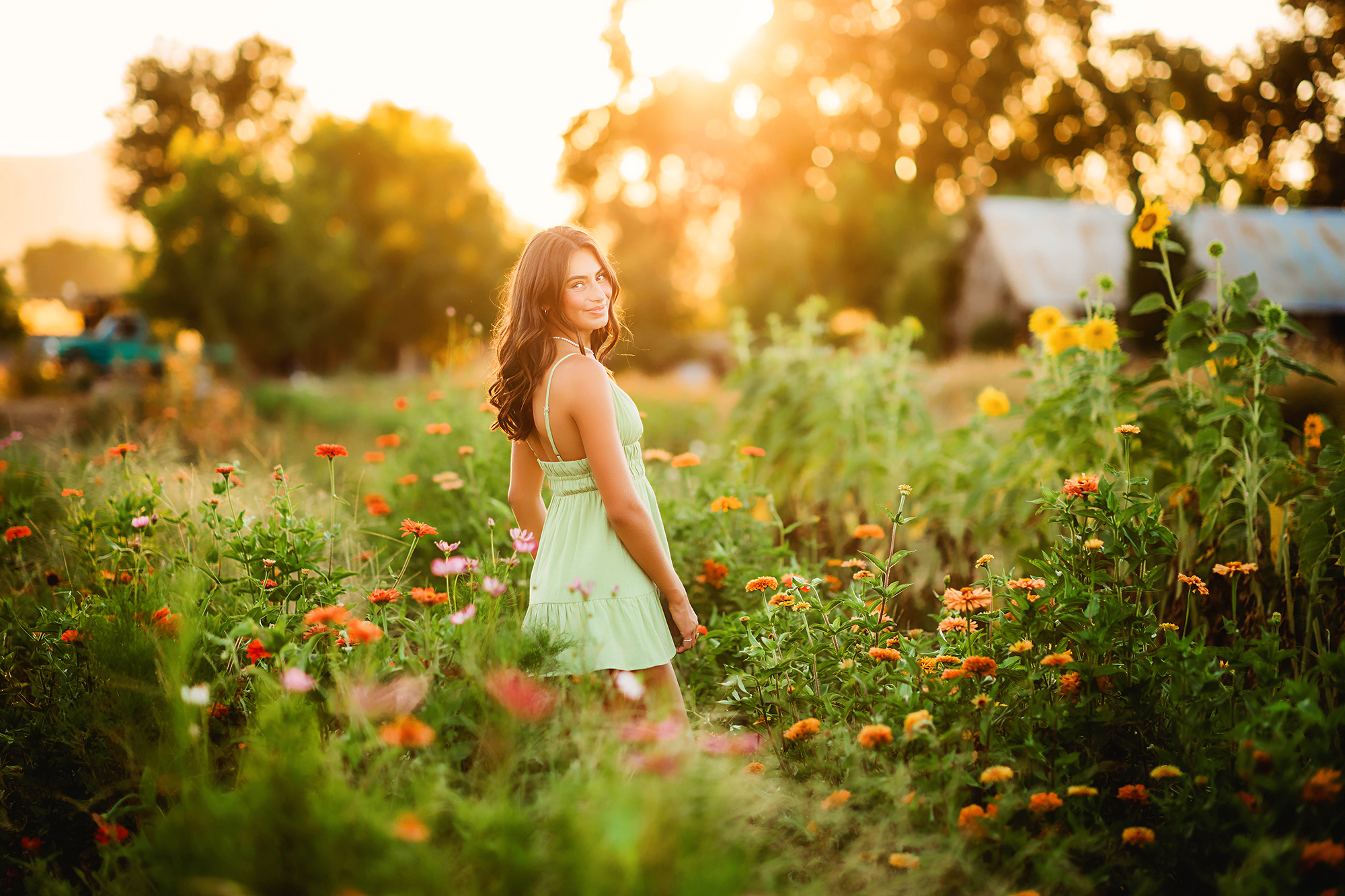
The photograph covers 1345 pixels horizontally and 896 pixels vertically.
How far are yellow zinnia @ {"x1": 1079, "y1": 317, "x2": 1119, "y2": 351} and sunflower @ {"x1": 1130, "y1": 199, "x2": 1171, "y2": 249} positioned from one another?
34 cm

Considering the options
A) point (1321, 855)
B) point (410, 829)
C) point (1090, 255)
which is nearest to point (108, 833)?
point (410, 829)

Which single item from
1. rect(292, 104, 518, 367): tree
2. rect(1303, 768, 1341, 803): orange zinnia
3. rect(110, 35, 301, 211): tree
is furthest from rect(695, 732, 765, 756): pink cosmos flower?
rect(110, 35, 301, 211): tree

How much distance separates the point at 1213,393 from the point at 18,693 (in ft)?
13.6

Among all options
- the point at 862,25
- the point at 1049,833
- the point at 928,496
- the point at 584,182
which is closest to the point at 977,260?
the point at 862,25

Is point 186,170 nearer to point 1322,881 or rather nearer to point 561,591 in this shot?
point 561,591

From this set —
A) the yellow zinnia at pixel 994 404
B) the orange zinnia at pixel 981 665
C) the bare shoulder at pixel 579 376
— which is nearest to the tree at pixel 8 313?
the bare shoulder at pixel 579 376

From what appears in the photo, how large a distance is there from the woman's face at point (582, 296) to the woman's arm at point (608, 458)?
0.81 feet

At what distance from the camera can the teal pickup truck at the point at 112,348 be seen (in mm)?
14766

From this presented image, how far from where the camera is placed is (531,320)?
219 centimetres

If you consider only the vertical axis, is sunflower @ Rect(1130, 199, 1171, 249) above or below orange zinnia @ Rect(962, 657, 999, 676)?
above

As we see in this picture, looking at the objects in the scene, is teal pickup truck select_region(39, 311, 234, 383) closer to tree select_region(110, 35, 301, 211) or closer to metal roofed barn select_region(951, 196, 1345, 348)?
tree select_region(110, 35, 301, 211)

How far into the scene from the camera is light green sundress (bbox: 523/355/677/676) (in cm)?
200

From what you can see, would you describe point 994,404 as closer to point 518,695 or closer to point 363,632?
point 518,695

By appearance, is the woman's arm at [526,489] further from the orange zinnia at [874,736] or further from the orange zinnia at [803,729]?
the orange zinnia at [874,736]
